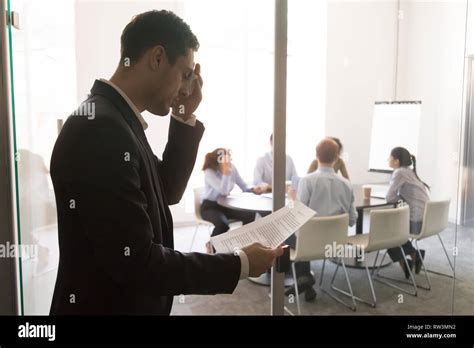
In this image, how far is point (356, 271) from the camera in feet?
12.9

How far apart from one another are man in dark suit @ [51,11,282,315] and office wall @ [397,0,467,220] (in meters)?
4.15

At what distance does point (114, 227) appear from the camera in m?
0.88

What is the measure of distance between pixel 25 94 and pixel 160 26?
0.76 metres

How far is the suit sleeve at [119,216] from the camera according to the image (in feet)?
2.88

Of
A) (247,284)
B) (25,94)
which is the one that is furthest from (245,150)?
(25,94)

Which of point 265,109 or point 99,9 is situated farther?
point 265,109

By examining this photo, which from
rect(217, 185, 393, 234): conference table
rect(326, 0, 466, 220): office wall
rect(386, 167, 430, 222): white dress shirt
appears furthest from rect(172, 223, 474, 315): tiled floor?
rect(326, 0, 466, 220): office wall

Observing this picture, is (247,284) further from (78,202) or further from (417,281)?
(78,202)

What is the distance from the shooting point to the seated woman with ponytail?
361 centimetres

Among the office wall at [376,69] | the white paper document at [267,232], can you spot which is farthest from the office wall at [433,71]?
the white paper document at [267,232]

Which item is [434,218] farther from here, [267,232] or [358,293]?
[267,232]

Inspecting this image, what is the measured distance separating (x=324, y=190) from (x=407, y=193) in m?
0.91

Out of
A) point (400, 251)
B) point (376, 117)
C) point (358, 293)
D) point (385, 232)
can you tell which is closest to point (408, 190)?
point (400, 251)

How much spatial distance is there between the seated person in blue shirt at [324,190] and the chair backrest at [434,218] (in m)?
0.64
